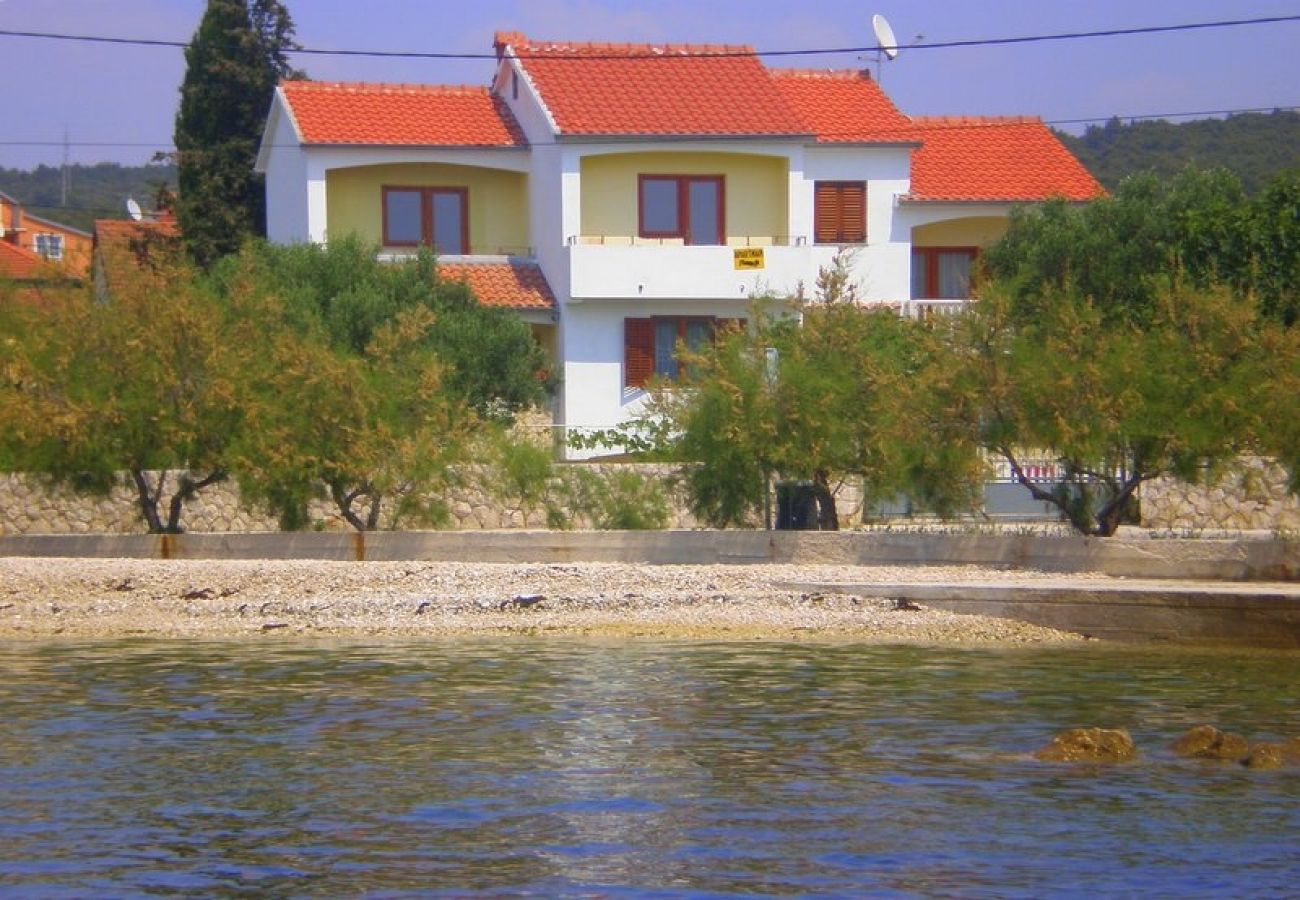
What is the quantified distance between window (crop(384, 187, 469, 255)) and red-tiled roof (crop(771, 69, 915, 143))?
800 centimetres

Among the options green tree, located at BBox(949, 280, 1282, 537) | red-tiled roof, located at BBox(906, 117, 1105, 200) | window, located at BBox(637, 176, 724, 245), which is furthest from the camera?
red-tiled roof, located at BBox(906, 117, 1105, 200)

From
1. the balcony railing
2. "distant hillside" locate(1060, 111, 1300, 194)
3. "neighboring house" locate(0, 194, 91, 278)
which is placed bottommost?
the balcony railing

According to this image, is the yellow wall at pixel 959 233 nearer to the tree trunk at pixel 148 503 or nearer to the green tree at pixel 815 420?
the green tree at pixel 815 420

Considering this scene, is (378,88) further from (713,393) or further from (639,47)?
(713,393)

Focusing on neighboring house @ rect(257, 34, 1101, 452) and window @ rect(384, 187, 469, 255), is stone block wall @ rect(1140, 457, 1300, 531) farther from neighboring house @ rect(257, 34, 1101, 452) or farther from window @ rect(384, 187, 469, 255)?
window @ rect(384, 187, 469, 255)

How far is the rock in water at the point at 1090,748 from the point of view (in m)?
15.1

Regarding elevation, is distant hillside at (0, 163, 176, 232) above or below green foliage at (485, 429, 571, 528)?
Result: above

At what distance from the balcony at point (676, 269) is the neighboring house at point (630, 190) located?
0.14 ft

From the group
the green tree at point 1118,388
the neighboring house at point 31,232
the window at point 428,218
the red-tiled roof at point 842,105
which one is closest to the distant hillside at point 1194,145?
the red-tiled roof at point 842,105

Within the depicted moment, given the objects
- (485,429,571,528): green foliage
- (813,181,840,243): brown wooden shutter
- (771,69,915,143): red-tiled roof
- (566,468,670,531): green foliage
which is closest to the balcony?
(813,181,840,243): brown wooden shutter

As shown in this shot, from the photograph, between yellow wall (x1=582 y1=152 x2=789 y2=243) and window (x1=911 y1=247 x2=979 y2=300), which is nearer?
yellow wall (x1=582 y1=152 x2=789 y2=243)

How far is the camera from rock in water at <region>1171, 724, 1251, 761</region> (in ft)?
49.5

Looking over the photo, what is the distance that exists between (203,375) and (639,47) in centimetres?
1961

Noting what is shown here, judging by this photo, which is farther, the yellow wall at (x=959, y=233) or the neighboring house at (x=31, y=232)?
the neighboring house at (x=31, y=232)
